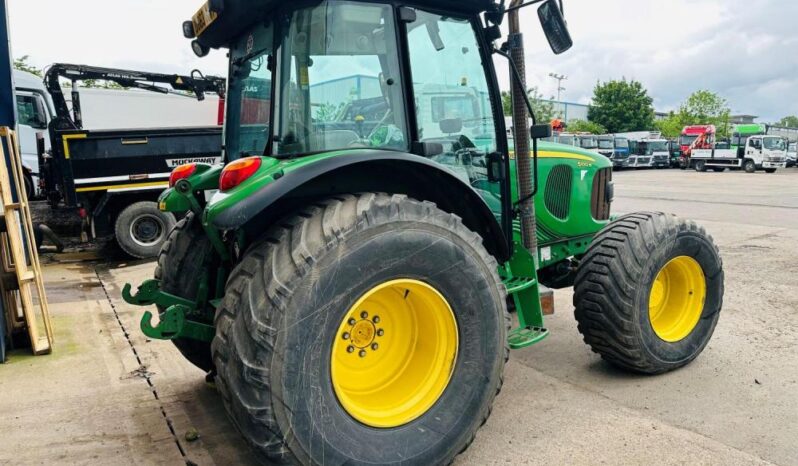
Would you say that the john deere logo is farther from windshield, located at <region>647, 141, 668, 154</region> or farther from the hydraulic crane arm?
windshield, located at <region>647, 141, 668, 154</region>

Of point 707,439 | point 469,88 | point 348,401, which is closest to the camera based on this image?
point 348,401

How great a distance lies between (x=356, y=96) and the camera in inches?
109

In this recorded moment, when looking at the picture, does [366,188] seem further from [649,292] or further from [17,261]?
[17,261]

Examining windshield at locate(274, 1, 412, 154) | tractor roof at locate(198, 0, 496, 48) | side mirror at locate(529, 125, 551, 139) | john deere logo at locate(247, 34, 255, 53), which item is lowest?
side mirror at locate(529, 125, 551, 139)

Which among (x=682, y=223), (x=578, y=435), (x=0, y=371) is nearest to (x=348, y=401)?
(x=578, y=435)

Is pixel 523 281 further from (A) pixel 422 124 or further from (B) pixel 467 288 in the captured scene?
(A) pixel 422 124

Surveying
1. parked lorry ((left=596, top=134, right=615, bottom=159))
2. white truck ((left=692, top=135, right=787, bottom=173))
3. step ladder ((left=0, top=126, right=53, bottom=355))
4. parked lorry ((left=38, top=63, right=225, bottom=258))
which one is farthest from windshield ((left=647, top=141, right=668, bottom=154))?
step ladder ((left=0, top=126, right=53, bottom=355))

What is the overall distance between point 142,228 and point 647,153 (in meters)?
34.2

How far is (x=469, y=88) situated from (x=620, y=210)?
39.0ft

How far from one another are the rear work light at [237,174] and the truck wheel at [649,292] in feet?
7.11

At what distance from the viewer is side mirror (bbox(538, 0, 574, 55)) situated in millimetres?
3035

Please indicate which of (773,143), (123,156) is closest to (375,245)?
(123,156)

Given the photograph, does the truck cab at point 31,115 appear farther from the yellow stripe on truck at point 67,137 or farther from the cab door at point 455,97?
the cab door at point 455,97

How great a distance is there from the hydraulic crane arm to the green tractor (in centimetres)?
748
